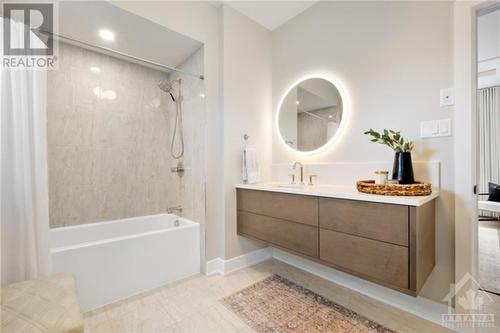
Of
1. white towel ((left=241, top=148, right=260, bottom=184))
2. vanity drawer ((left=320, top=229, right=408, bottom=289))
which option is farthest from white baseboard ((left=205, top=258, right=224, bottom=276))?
vanity drawer ((left=320, top=229, right=408, bottom=289))

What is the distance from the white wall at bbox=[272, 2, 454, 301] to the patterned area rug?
0.60 metres

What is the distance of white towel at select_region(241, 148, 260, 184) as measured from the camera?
230 centimetres

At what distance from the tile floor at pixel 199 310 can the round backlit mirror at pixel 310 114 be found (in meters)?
1.33

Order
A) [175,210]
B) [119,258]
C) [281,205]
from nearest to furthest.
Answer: [119,258]
[281,205]
[175,210]

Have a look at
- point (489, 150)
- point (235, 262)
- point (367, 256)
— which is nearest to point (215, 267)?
point (235, 262)

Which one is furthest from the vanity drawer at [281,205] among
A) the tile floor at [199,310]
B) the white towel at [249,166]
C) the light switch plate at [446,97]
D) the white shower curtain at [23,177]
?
the white shower curtain at [23,177]

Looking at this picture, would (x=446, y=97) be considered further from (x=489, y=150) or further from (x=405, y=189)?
(x=489, y=150)

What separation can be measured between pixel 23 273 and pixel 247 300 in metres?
1.43

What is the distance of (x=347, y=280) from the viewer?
1.94 metres

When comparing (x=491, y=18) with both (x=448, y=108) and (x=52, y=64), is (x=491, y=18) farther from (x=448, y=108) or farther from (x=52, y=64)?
(x=52, y=64)

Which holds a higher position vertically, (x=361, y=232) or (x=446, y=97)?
(x=446, y=97)

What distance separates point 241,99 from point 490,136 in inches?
169

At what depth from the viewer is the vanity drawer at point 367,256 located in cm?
126

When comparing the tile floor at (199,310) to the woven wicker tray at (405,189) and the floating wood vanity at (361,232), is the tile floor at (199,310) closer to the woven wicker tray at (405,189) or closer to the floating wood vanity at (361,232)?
the floating wood vanity at (361,232)
